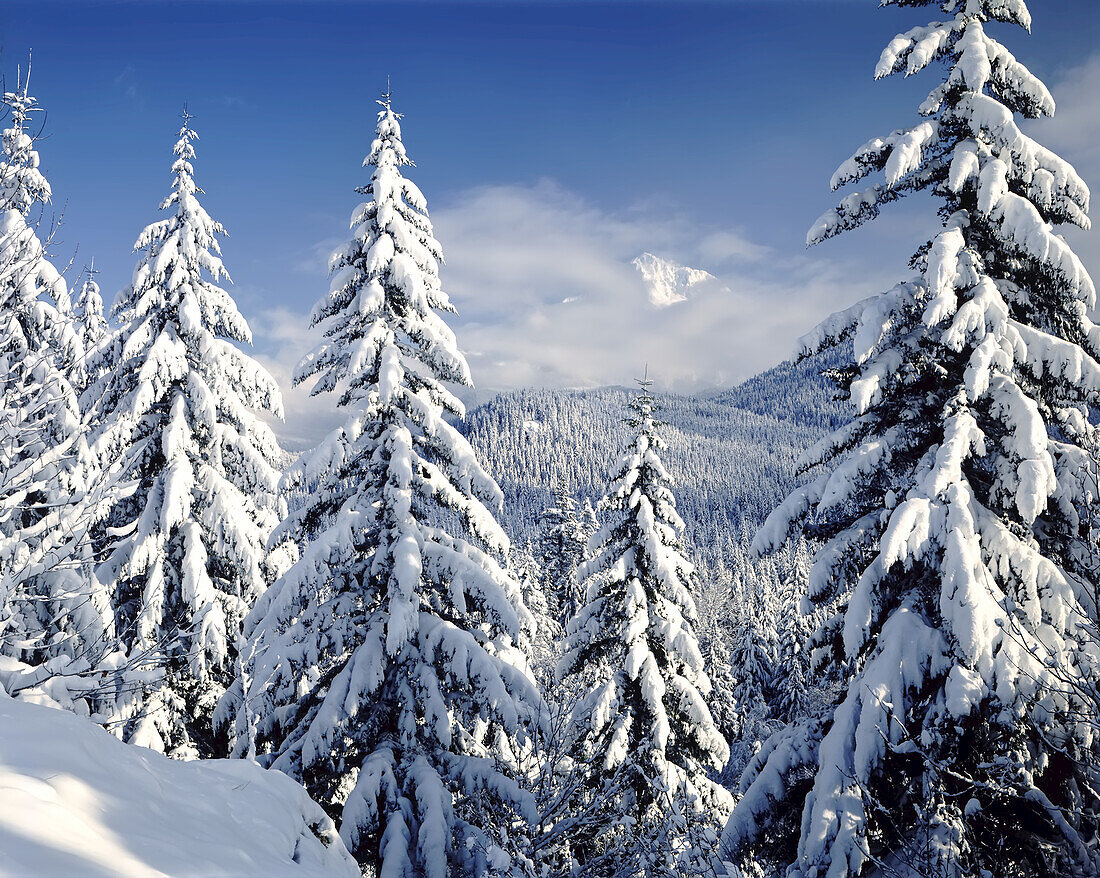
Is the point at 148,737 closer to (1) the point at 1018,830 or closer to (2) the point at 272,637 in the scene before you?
(2) the point at 272,637

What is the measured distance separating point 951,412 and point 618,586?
9.32 meters

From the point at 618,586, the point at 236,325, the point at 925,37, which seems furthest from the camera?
the point at 618,586

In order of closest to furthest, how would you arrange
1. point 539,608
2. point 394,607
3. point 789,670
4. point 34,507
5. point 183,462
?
point 34,507
point 394,607
point 183,462
point 789,670
point 539,608

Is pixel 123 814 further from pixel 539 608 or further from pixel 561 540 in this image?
pixel 539 608

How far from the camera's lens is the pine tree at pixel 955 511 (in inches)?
276

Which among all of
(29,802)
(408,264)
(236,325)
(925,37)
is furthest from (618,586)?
(29,802)

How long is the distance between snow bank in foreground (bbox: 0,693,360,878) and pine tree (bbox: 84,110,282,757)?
7063 mm

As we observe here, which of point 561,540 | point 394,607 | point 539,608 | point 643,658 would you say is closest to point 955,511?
point 394,607

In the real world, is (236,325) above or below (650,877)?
above

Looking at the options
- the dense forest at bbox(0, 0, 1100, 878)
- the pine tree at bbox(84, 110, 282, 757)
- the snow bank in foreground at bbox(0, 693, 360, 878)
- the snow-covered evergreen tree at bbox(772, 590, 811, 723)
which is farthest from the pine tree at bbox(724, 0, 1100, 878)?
the snow-covered evergreen tree at bbox(772, 590, 811, 723)

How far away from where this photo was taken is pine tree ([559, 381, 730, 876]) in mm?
14484

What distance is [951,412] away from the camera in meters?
8.05

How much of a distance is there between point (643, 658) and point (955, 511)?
8774 millimetres

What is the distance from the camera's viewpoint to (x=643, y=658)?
581 inches
